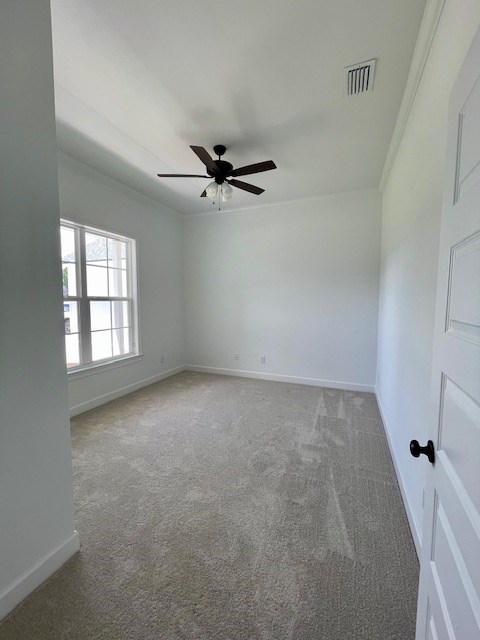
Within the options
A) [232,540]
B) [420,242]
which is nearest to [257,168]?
[420,242]

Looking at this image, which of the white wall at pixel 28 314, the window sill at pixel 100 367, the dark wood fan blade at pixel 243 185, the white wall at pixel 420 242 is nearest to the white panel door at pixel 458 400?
the white wall at pixel 420 242

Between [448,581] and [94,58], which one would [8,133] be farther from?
[448,581]

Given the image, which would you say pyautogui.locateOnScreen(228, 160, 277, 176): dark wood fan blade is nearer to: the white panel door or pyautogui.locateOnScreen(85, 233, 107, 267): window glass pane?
the white panel door

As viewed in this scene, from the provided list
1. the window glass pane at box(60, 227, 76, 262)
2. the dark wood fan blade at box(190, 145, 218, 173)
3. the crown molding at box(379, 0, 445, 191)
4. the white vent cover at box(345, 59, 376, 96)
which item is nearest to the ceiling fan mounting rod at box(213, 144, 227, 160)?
the dark wood fan blade at box(190, 145, 218, 173)

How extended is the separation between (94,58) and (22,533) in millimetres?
2697

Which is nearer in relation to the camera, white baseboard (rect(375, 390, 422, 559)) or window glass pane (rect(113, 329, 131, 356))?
white baseboard (rect(375, 390, 422, 559))

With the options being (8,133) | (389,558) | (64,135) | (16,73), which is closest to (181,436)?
(389,558)

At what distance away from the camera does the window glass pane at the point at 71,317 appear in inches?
121

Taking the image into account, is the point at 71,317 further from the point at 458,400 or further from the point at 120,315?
the point at 458,400

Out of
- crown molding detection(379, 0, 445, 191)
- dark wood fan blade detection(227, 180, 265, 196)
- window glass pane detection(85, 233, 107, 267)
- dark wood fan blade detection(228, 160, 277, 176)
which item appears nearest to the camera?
crown molding detection(379, 0, 445, 191)

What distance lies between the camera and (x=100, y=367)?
Result: 334cm

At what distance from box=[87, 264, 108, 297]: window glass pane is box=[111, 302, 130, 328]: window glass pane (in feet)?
0.81

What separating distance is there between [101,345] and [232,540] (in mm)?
2857

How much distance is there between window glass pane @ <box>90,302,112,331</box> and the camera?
336cm
